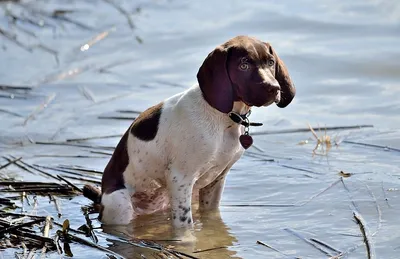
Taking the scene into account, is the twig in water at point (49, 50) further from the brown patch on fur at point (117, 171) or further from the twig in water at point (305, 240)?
the twig in water at point (305, 240)

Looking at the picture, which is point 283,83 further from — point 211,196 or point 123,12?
point 123,12

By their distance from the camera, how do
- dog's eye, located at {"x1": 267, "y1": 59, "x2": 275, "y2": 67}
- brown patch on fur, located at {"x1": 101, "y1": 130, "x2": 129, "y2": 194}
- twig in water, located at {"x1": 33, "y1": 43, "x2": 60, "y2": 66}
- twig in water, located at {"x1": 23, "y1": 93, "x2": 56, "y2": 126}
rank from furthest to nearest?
twig in water, located at {"x1": 33, "y1": 43, "x2": 60, "y2": 66} → twig in water, located at {"x1": 23, "y1": 93, "x2": 56, "y2": 126} → brown patch on fur, located at {"x1": 101, "y1": 130, "x2": 129, "y2": 194} → dog's eye, located at {"x1": 267, "y1": 59, "x2": 275, "y2": 67}

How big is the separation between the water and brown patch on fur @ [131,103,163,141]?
56 centimetres

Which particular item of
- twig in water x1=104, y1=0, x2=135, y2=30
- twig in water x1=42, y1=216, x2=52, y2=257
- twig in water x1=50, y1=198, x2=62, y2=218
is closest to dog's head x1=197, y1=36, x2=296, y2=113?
twig in water x1=42, y1=216, x2=52, y2=257

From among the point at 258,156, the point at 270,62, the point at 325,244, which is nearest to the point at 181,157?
the point at 270,62

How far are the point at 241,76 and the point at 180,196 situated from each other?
2.82 ft

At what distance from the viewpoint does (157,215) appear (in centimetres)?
607

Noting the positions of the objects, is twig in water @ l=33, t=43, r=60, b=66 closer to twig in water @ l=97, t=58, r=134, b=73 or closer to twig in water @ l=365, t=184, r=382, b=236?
twig in water @ l=97, t=58, r=134, b=73

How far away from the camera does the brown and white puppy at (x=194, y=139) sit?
5.08 m

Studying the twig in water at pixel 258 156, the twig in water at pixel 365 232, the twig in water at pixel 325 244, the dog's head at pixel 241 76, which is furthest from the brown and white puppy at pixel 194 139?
the twig in water at pixel 258 156

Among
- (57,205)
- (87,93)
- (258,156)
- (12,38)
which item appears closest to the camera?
(57,205)

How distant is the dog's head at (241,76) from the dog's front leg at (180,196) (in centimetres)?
53

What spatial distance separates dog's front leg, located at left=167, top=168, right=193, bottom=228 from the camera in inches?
217

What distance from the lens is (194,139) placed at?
212 inches
